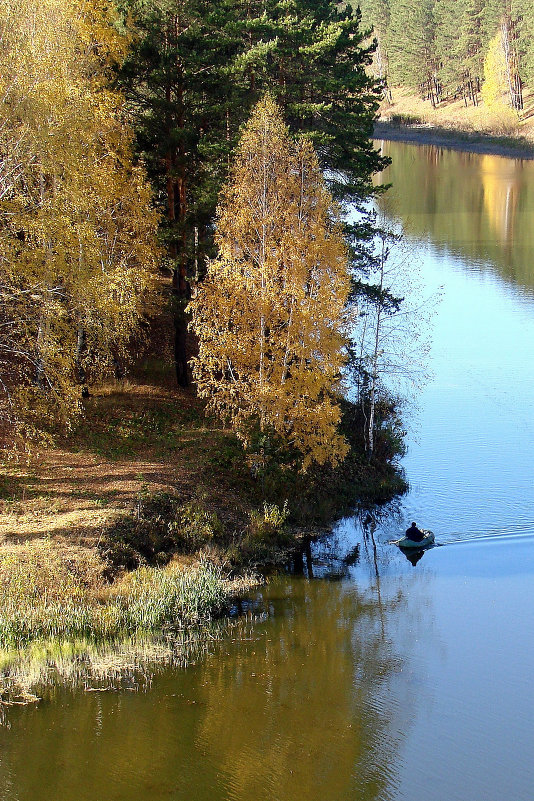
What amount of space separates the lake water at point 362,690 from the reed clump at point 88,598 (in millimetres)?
1128

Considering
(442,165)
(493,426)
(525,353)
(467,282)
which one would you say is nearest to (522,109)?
(442,165)

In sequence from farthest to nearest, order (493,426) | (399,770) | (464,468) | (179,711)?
(493,426) → (464,468) → (179,711) → (399,770)

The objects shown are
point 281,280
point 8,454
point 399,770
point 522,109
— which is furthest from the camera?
point 522,109

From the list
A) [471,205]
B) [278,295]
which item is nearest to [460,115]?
[471,205]

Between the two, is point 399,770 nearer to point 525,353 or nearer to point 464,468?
point 464,468

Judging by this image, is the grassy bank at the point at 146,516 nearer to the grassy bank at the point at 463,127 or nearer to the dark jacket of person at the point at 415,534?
the dark jacket of person at the point at 415,534

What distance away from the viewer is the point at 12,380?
78.9 feet

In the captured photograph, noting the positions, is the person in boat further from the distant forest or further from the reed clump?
the distant forest

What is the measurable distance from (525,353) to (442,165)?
51433mm

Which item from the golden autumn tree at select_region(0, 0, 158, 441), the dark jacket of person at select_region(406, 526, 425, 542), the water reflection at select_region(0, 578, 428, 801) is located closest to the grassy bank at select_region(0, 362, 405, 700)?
the water reflection at select_region(0, 578, 428, 801)

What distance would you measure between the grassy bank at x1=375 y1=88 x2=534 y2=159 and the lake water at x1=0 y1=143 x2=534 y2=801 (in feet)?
217

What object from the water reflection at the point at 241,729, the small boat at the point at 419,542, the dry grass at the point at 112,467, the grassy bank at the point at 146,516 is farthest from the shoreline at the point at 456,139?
the water reflection at the point at 241,729

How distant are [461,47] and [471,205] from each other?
49202mm

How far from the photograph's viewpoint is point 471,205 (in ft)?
212
